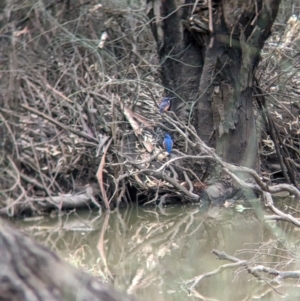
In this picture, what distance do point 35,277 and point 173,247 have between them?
3.77 m

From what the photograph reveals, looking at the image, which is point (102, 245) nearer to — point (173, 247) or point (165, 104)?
point (173, 247)

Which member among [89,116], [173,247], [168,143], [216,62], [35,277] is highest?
[35,277]

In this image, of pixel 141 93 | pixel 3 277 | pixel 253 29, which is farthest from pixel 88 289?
pixel 141 93

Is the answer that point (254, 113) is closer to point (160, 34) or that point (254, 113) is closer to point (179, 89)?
point (179, 89)

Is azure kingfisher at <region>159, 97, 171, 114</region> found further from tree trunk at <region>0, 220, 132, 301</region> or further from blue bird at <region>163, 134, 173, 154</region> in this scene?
tree trunk at <region>0, 220, 132, 301</region>

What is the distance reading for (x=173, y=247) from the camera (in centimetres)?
508

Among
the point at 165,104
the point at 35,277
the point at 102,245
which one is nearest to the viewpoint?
the point at 35,277

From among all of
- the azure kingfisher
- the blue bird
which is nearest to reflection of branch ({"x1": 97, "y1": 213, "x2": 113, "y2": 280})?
the blue bird

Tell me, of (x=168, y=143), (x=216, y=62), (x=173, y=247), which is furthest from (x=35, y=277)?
(x=216, y=62)

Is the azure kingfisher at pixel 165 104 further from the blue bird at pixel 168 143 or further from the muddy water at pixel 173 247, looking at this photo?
the muddy water at pixel 173 247

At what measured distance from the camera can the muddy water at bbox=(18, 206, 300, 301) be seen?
4.00 meters

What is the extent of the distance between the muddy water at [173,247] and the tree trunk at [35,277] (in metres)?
2.41

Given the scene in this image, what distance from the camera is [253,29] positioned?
6168 mm

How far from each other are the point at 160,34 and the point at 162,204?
1.59 m
